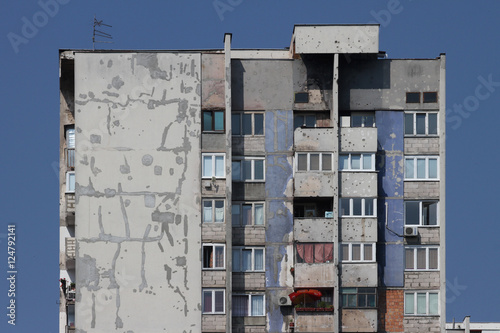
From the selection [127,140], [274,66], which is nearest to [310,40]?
[274,66]

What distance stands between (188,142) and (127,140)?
3.22 m

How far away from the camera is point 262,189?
55.2 meters

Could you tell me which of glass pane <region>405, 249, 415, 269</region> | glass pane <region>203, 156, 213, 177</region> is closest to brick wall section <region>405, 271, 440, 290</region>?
glass pane <region>405, 249, 415, 269</region>

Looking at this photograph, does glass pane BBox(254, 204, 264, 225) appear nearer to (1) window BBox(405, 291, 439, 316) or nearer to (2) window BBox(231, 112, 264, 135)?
(2) window BBox(231, 112, 264, 135)

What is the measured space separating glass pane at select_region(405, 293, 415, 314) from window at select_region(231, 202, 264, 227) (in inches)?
335

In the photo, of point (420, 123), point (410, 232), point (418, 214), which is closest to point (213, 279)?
point (410, 232)

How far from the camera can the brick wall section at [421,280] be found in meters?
54.7

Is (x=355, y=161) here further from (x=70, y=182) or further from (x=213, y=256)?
(x=70, y=182)

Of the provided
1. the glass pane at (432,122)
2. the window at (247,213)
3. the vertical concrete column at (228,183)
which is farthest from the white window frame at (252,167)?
the glass pane at (432,122)

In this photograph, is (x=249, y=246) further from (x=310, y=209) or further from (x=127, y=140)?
(x=127, y=140)

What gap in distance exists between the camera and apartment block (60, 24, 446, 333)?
178ft

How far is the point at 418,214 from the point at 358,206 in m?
3.36

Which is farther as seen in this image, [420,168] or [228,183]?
[420,168]

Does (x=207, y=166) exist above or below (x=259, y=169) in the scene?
above
